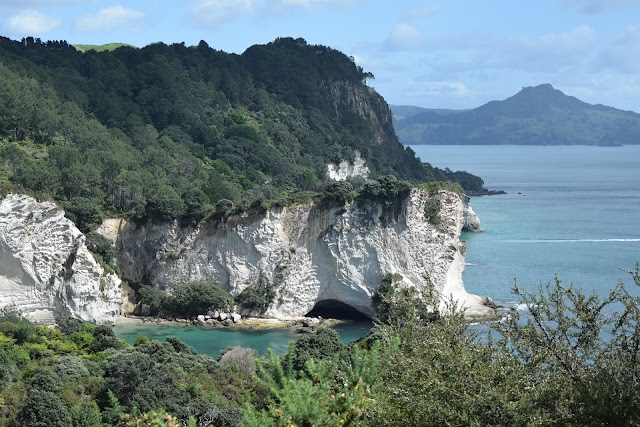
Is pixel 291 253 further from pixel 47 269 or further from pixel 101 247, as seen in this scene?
pixel 47 269

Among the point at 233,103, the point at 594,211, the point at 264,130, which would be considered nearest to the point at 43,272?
the point at 264,130

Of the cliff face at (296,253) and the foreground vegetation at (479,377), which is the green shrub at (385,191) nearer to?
the cliff face at (296,253)

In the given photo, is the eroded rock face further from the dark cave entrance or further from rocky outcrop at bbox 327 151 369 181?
rocky outcrop at bbox 327 151 369 181

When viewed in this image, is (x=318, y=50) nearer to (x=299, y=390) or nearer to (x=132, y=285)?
(x=132, y=285)

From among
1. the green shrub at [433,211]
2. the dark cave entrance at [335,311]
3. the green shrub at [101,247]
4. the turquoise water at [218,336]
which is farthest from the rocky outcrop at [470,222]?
the green shrub at [101,247]

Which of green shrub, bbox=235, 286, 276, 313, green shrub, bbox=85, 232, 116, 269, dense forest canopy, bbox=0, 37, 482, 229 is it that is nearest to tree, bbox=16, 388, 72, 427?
dense forest canopy, bbox=0, 37, 482, 229
